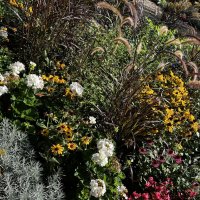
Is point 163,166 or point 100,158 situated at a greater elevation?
point 100,158

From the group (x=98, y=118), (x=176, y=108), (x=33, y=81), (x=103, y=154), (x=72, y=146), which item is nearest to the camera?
(x=103, y=154)

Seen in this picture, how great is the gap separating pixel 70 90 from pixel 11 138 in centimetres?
83

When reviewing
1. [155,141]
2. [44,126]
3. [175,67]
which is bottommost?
[175,67]

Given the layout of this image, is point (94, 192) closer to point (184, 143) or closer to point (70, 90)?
point (70, 90)

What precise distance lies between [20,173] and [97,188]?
0.57 meters

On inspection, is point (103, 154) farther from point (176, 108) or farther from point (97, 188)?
point (176, 108)

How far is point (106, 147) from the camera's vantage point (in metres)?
3.07

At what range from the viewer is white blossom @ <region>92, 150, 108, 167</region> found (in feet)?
9.79

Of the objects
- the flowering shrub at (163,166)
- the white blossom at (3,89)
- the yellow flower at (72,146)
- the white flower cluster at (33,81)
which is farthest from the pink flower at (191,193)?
the white blossom at (3,89)

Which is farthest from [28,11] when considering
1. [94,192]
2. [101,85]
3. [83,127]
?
[94,192]

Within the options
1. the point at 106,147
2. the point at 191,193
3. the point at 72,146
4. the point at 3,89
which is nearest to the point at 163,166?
the point at 191,193

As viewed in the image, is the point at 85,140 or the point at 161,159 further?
the point at 161,159

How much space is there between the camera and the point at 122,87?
375 centimetres

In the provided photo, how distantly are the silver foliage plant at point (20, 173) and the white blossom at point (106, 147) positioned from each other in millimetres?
399
